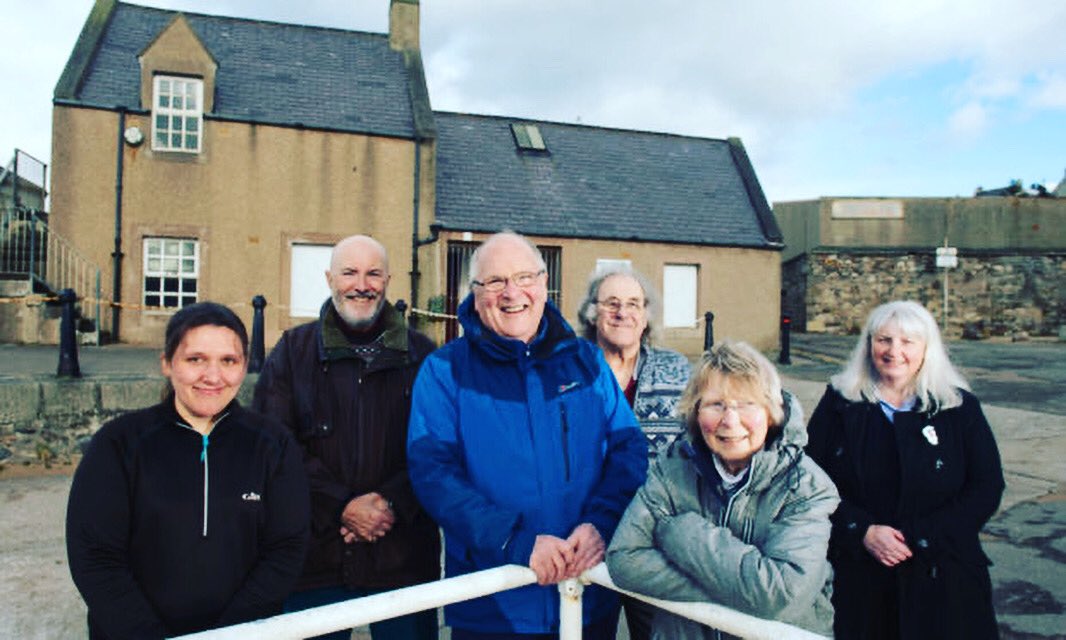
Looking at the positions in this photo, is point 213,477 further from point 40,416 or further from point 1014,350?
point 1014,350

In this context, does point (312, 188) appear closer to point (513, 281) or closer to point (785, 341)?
point (785, 341)

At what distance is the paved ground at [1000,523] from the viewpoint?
3848 millimetres

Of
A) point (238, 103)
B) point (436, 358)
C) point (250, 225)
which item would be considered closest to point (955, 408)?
point (436, 358)

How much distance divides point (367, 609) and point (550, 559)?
0.52 m

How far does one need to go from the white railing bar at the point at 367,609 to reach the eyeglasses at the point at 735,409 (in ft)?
2.24

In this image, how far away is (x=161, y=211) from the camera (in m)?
13.9

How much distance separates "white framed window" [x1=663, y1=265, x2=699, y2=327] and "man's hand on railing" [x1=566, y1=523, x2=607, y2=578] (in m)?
15.0

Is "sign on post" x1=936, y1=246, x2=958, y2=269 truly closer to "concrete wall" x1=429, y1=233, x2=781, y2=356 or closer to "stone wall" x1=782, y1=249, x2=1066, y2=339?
"stone wall" x1=782, y1=249, x2=1066, y2=339

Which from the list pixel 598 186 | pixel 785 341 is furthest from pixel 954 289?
pixel 598 186

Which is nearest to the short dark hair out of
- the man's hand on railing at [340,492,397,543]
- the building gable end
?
the man's hand on railing at [340,492,397,543]

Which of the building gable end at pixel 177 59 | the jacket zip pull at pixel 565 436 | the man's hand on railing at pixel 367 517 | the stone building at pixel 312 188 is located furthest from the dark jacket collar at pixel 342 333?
the building gable end at pixel 177 59

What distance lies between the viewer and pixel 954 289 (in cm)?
2280

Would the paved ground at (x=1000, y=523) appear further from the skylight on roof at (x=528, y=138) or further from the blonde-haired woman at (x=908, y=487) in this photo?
the skylight on roof at (x=528, y=138)

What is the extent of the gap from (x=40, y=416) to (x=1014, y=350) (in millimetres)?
19703
